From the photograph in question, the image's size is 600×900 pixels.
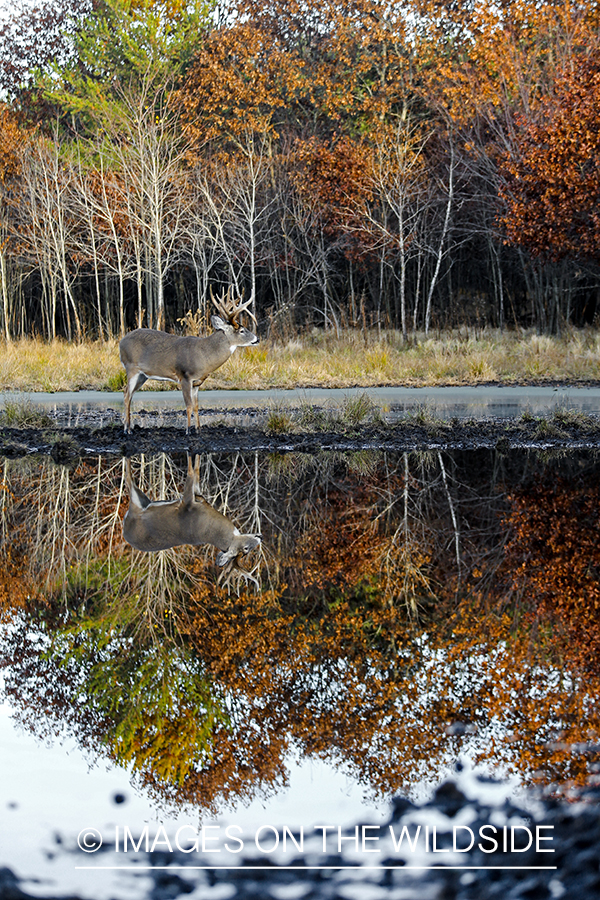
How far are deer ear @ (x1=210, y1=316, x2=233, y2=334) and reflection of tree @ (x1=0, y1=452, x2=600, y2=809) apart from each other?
184 inches

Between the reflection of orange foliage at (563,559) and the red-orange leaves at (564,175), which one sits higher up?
the red-orange leaves at (564,175)

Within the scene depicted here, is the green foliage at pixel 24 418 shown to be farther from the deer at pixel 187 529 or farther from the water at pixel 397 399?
the deer at pixel 187 529

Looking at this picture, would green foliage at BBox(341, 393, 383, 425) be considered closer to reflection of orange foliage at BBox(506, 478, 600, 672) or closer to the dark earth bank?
the dark earth bank

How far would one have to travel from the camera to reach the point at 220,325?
10859 mm

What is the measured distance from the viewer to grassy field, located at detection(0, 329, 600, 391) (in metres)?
18.9

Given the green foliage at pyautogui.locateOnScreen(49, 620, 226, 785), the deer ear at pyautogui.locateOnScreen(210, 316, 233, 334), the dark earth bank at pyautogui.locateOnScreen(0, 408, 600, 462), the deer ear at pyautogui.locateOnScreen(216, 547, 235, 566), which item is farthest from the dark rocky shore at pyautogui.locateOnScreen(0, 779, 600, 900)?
the deer ear at pyautogui.locateOnScreen(210, 316, 233, 334)

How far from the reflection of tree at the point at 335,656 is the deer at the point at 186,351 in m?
4.37

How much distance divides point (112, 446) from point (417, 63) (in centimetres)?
2639

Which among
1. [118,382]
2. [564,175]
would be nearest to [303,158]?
[564,175]

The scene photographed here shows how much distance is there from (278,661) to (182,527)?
281cm

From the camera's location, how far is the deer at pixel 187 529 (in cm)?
529

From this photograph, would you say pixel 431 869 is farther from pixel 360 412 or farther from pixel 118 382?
pixel 118 382

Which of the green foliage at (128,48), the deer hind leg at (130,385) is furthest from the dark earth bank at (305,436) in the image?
the green foliage at (128,48)

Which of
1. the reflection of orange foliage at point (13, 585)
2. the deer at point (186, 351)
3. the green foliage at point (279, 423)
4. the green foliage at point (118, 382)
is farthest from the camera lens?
the green foliage at point (118, 382)
